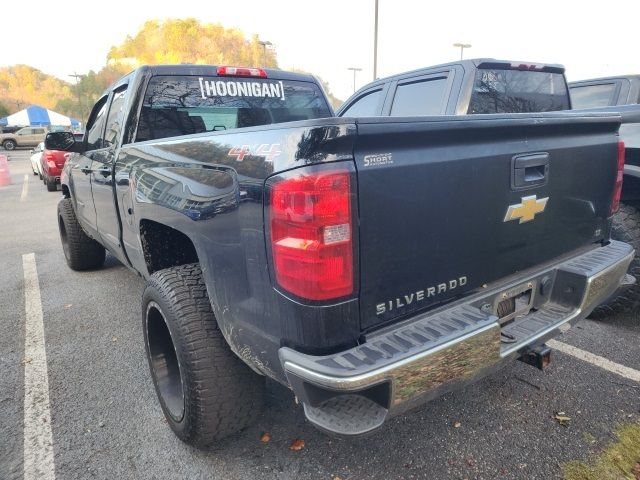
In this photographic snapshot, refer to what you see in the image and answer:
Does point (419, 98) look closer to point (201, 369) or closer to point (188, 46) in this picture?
point (201, 369)

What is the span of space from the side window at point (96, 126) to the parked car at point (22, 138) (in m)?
38.2

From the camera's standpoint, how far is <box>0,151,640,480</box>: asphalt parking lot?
2182mm

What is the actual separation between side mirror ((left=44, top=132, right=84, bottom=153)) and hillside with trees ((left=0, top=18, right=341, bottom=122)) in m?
96.9

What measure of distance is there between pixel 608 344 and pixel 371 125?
2.81 m

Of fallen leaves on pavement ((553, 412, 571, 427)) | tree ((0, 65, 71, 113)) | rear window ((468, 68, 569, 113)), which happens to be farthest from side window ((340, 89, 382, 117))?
tree ((0, 65, 71, 113))

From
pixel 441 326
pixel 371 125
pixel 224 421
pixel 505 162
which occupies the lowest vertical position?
pixel 224 421

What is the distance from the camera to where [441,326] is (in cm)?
173

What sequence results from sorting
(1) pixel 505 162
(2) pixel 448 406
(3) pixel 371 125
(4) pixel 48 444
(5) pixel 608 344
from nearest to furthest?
1. (3) pixel 371 125
2. (1) pixel 505 162
3. (4) pixel 48 444
4. (2) pixel 448 406
5. (5) pixel 608 344

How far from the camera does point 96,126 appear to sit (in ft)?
13.8

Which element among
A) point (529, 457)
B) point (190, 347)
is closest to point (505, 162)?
Result: point (529, 457)

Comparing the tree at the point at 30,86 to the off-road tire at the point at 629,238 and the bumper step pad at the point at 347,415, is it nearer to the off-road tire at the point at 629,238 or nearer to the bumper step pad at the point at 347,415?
the off-road tire at the point at 629,238

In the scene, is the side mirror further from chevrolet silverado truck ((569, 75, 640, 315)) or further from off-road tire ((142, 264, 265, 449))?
chevrolet silverado truck ((569, 75, 640, 315))

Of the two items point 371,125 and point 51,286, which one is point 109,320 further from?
point 371,125

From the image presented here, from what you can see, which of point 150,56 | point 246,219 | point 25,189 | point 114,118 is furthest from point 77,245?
point 150,56
